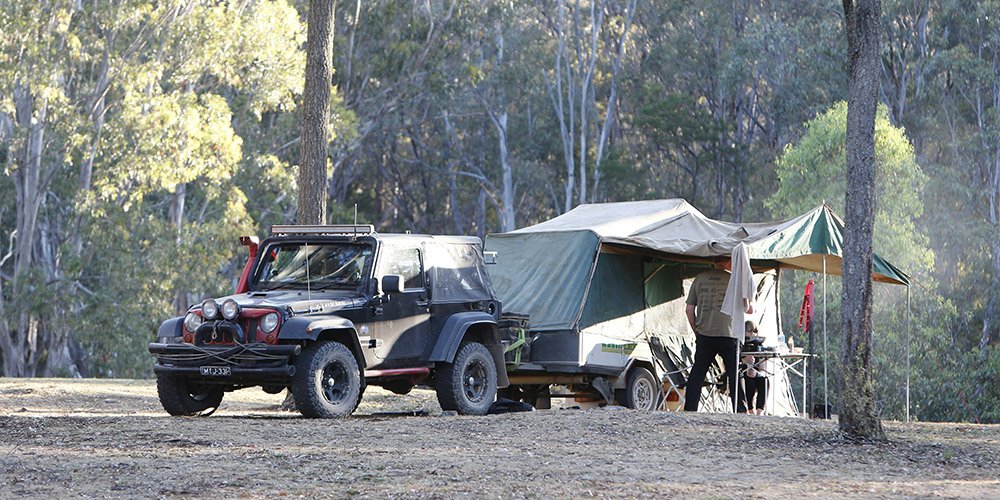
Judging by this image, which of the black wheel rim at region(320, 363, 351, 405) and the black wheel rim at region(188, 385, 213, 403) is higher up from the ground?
the black wheel rim at region(320, 363, 351, 405)

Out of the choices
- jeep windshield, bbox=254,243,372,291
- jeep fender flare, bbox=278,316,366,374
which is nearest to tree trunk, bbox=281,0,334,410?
jeep windshield, bbox=254,243,372,291

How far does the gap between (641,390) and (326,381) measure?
4.80 metres

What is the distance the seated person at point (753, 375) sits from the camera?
1522 centimetres

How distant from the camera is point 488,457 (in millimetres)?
8914

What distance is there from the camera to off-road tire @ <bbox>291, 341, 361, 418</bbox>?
1127 centimetres

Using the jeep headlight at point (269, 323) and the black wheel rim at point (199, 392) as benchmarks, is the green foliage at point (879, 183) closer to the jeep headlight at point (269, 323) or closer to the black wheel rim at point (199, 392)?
the black wheel rim at point (199, 392)

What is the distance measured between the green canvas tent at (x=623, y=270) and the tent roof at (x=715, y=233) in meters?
0.01

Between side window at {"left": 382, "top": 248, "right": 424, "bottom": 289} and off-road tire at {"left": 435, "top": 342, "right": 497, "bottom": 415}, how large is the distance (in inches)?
Answer: 30.1

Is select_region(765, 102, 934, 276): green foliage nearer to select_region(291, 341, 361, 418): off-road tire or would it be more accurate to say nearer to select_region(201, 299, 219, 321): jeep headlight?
select_region(291, 341, 361, 418): off-road tire

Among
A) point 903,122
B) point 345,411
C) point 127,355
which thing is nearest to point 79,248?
point 127,355

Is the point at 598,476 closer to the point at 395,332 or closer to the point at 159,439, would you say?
the point at 159,439

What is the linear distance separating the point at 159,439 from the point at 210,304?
2111 millimetres

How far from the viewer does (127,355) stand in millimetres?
30781

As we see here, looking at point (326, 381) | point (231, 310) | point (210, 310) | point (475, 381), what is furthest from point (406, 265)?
point (210, 310)
